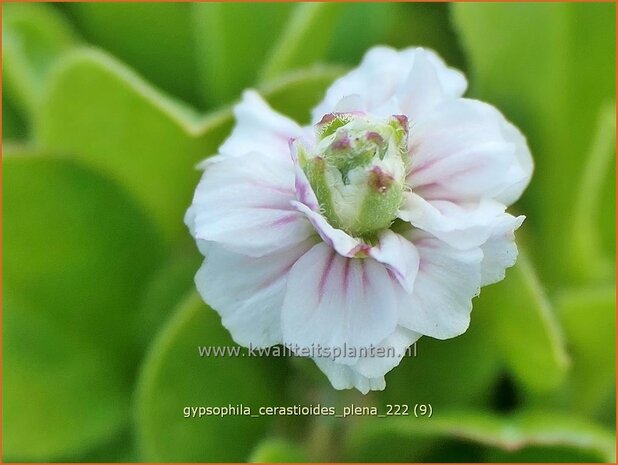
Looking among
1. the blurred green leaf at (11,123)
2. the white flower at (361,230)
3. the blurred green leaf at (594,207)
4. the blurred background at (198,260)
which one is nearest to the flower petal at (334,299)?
the white flower at (361,230)

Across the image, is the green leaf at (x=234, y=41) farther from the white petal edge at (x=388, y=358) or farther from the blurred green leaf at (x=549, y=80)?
the white petal edge at (x=388, y=358)

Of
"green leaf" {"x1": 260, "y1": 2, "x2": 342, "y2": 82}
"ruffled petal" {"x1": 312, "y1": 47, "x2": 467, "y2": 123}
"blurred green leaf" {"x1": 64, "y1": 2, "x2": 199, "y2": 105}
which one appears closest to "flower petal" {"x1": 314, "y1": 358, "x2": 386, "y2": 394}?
"ruffled petal" {"x1": 312, "y1": 47, "x2": 467, "y2": 123}

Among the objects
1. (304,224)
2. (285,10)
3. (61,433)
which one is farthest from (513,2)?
(61,433)

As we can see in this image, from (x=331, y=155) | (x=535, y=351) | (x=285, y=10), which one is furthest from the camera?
(x=285, y=10)

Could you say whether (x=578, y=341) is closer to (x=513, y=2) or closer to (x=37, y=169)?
(x=513, y=2)

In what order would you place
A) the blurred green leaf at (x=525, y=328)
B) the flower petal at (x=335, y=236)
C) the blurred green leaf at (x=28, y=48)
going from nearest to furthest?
the flower petal at (x=335, y=236), the blurred green leaf at (x=525, y=328), the blurred green leaf at (x=28, y=48)

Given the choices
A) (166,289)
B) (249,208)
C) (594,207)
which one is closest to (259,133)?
(249,208)
